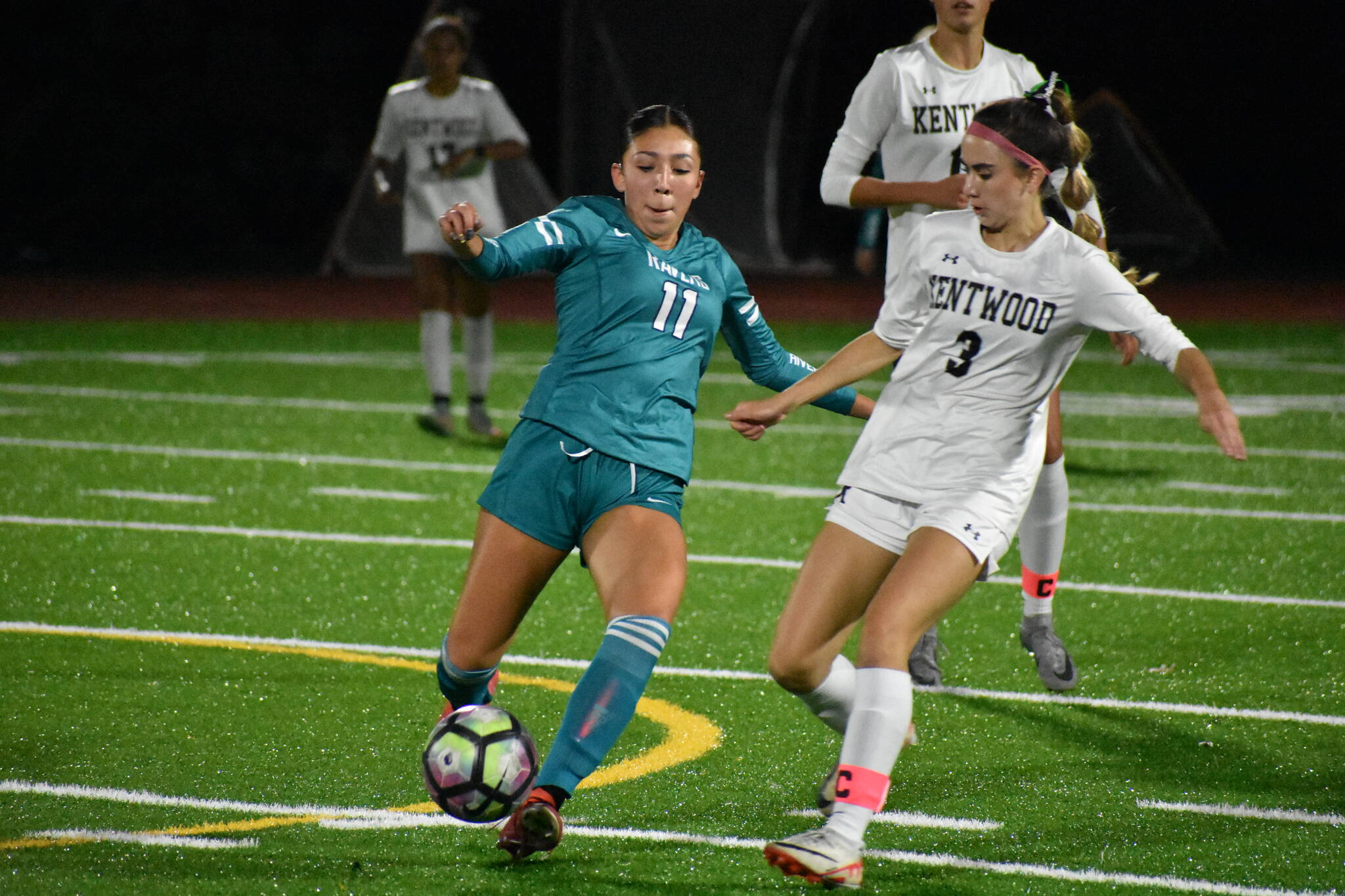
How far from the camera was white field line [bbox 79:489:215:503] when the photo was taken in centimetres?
869

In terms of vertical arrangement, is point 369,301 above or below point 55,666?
below

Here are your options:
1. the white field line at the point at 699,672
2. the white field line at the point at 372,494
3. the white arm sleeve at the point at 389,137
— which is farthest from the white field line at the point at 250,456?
the white field line at the point at 699,672

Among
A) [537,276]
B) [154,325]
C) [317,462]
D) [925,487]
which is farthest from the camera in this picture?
[537,276]

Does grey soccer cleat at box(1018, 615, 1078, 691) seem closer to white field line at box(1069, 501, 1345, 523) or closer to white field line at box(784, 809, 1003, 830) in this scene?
white field line at box(784, 809, 1003, 830)

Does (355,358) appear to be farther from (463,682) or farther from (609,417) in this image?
(609,417)

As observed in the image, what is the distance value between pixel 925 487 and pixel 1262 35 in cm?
2695

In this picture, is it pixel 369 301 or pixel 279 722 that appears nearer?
pixel 279 722

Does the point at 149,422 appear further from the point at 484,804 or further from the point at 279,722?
the point at 484,804

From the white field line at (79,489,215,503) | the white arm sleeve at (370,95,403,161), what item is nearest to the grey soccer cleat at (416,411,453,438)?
the white arm sleeve at (370,95,403,161)

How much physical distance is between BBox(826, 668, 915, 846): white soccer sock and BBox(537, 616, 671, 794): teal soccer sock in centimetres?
48

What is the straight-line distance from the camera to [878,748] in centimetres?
380

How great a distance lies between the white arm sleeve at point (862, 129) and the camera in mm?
5703

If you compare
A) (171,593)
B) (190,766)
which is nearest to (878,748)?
(190,766)

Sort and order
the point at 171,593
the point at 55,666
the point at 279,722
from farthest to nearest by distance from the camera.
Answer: the point at 171,593 < the point at 55,666 < the point at 279,722
